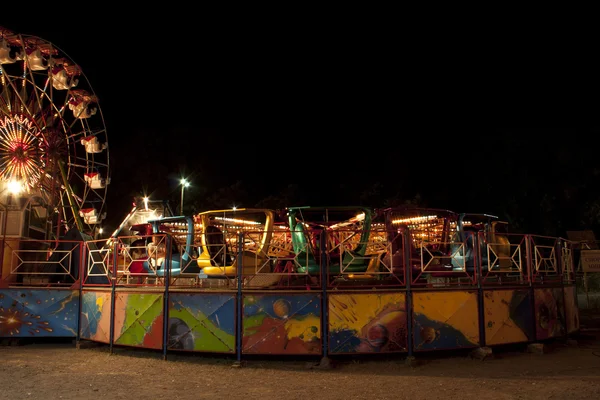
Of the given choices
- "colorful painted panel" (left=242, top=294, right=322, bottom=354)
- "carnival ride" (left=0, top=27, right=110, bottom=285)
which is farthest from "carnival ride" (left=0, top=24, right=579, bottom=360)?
"carnival ride" (left=0, top=27, right=110, bottom=285)

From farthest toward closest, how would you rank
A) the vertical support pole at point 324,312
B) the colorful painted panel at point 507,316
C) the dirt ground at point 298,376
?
the colorful painted panel at point 507,316
the vertical support pole at point 324,312
the dirt ground at point 298,376

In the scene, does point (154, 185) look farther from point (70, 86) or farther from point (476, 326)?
point (476, 326)

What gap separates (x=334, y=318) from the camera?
983 centimetres

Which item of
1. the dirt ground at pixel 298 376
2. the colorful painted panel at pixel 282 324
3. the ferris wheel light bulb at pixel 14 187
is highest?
the ferris wheel light bulb at pixel 14 187

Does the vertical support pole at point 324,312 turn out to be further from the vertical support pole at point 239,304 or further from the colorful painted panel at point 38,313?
the colorful painted panel at point 38,313

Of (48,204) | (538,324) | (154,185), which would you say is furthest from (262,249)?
(154,185)

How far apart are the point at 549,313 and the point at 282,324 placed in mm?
6183

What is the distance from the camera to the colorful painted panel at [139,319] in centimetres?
1049

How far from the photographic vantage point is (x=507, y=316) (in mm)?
10734

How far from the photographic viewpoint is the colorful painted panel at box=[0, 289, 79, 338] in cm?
1224

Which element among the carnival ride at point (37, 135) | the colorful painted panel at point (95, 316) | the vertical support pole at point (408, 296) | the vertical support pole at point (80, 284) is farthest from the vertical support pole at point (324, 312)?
the carnival ride at point (37, 135)

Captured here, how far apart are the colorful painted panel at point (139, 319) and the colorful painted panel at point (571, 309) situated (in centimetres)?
937

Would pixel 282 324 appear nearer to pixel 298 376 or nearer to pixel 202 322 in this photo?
pixel 298 376

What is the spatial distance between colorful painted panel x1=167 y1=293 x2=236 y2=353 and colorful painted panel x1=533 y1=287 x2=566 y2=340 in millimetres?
6627
